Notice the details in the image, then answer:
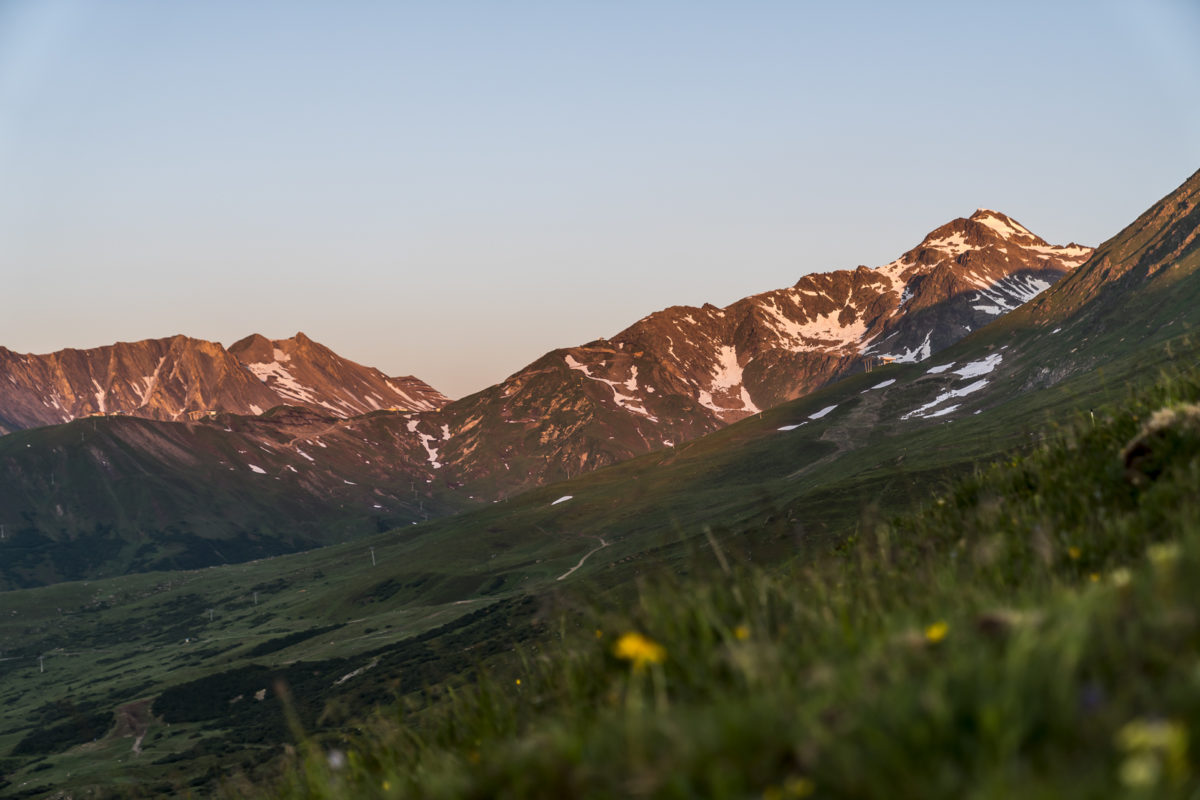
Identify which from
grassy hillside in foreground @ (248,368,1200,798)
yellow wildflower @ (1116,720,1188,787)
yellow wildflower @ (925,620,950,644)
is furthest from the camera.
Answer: yellow wildflower @ (925,620,950,644)

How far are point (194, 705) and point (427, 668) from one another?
6721 centimetres

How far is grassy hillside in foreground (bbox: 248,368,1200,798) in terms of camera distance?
10.5 feet

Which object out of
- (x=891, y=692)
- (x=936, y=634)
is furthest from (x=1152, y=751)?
(x=936, y=634)

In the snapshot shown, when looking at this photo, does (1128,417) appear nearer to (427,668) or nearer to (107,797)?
(107,797)

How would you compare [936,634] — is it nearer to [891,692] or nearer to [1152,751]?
[891,692]

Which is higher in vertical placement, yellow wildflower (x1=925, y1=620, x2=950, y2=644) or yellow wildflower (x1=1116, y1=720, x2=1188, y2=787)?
yellow wildflower (x1=925, y1=620, x2=950, y2=644)

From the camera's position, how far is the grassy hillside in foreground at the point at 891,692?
10.5ft

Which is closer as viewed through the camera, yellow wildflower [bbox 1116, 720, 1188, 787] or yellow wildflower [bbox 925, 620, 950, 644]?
yellow wildflower [bbox 1116, 720, 1188, 787]

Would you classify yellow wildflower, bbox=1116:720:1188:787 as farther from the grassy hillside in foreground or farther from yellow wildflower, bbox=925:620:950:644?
yellow wildflower, bbox=925:620:950:644

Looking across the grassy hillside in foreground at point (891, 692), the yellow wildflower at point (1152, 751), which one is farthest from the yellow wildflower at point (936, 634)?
the yellow wildflower at point (1152, 751)

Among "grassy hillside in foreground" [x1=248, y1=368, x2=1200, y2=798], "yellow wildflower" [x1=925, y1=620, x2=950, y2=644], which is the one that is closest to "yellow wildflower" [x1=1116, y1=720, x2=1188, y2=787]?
"grassy hillside in foreground" [x1=248, y1=368, x2=1200, y2=798]

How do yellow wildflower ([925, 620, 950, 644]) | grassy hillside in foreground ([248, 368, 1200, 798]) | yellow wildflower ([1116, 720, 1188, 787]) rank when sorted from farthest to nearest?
yellow wildflower ([925, 620, 950, 644]) < grassy hillside in foreground ([248, 368, 1200, 798]) < yellow wildflower ([1116, 720, 1188, 787])

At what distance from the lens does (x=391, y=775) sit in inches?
235

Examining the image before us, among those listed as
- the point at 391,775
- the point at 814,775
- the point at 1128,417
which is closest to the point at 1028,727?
the point at 814,775
